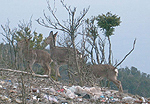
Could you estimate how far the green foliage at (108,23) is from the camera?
1953 cm

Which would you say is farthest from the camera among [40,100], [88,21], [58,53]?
[88,21]

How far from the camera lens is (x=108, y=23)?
778 inches

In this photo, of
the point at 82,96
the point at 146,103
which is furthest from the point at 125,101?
the point at 82,96

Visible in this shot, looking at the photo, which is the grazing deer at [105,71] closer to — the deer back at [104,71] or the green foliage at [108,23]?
the deer back at [104,71]

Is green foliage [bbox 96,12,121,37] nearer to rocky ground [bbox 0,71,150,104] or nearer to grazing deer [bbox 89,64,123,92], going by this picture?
grazing deer [bbox 89,64,123,92]

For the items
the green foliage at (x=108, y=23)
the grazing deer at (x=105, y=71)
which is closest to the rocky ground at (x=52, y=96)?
the grazing deer at (x=105, y=71)

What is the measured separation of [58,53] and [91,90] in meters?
8.38

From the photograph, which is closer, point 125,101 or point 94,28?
point 125,101

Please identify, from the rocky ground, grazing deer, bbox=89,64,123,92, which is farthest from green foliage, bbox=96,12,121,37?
the rocky ground

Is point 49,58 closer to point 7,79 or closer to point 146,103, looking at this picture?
point 7,79

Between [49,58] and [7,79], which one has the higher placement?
[49,58]

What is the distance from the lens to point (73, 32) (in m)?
10.5

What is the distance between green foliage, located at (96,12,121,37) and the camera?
19531 millimetres

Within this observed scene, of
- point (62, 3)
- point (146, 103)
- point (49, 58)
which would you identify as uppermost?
point (62, 3)
